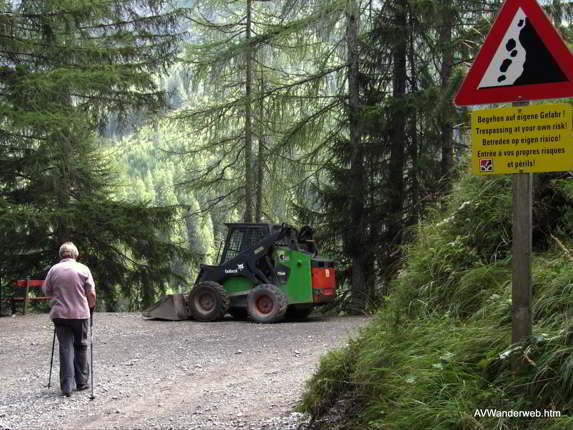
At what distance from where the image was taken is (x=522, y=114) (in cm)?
399

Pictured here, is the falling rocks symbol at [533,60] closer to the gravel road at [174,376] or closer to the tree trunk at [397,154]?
the gravel road at [174,376]

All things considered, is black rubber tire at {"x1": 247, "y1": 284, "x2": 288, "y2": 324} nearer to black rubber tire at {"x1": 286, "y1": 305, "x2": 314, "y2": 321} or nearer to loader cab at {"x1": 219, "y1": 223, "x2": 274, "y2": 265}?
black rubber tire at {"x1": 286, "y1": 305, "x2": 314, "y2": 321}

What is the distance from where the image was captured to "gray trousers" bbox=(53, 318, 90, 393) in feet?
25.4

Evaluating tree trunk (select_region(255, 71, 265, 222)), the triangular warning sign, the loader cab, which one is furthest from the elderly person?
tree trunk (select_region(255, 71, 265, 222))

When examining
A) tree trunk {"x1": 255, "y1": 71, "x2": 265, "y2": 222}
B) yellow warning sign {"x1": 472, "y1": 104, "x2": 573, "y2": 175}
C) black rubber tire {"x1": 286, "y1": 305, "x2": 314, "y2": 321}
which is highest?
tree trunk {"x1": 255, "y1": 71, "x2": 265, "y2": 222}

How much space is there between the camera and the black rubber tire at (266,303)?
1420cm

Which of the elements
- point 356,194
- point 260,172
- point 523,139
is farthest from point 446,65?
point 523,139

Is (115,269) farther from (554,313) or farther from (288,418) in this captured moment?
(554,313)

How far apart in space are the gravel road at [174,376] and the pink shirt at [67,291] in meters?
0.92

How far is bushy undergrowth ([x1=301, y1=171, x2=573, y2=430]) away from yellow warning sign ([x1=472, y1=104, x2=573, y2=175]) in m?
0.97

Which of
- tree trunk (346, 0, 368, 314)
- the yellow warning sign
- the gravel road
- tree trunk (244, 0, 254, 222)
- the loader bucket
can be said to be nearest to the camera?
the yellow warning sign

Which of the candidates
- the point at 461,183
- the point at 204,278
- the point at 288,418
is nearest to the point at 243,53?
the point at 204,278

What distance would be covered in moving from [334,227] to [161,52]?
791cm

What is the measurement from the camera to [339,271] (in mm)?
18594
